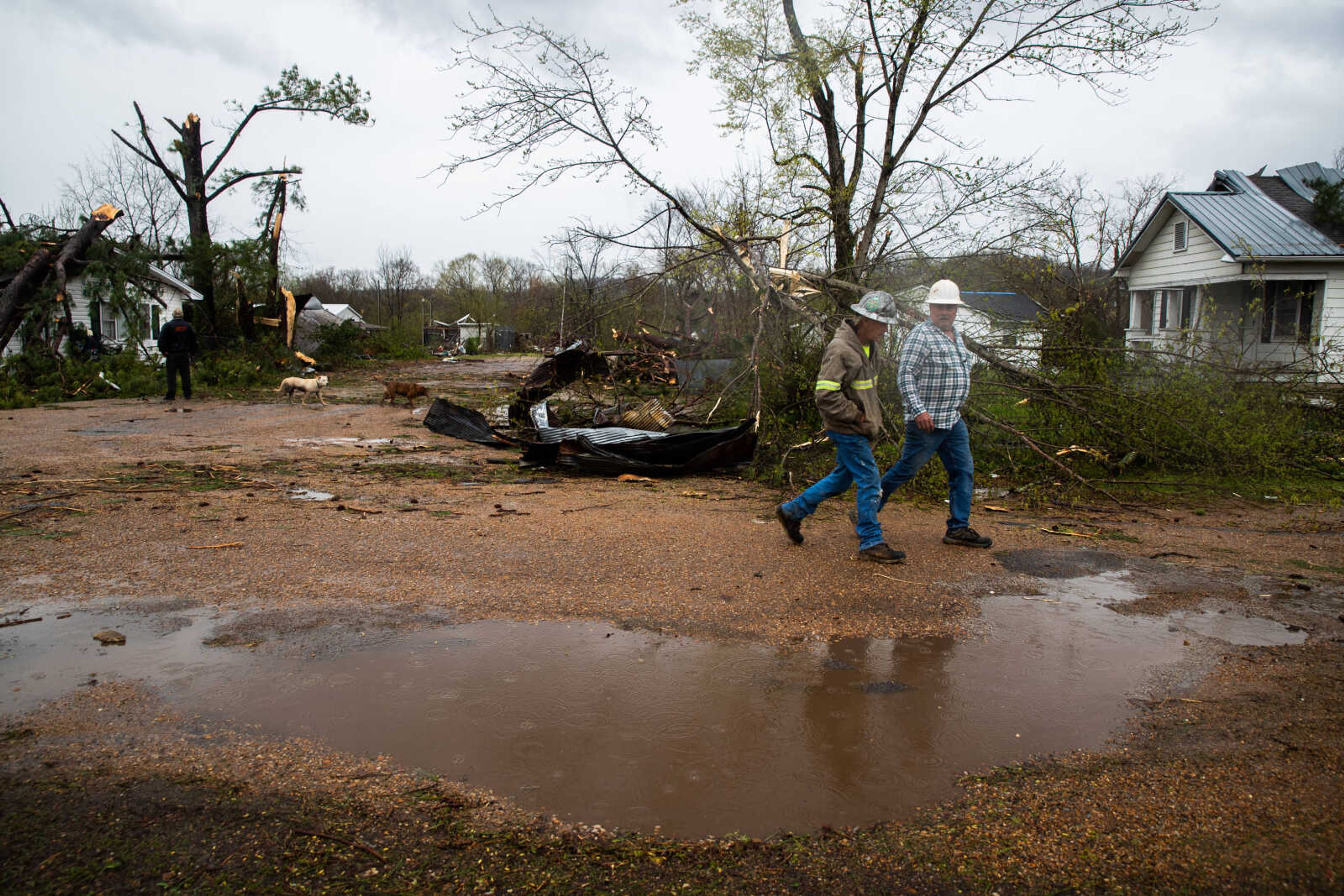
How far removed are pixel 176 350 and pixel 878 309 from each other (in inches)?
638

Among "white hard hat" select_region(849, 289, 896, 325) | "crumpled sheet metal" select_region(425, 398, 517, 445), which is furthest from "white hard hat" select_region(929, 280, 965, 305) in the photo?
"crumpled sheet metal" select_region(425, 398, 517, 445)

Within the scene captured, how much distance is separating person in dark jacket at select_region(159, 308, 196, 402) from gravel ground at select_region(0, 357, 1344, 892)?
317 inches

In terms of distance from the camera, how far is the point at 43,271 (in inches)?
734

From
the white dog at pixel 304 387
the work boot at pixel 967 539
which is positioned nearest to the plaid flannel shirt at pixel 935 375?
the work boot at pixel 967 539

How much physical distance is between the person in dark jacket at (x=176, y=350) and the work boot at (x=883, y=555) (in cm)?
1600

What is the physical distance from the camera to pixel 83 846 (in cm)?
240

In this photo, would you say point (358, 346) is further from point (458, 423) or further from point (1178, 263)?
point (1178, 263)

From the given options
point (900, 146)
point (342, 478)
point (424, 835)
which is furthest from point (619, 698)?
point (900, 146)

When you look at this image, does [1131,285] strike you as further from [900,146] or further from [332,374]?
[332,374]

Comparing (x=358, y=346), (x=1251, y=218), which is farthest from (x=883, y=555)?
(x=358, y=346)

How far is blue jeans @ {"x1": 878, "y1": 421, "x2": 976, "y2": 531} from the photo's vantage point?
5996mm

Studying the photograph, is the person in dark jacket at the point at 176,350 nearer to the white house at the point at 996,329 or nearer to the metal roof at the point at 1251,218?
the white house at the point at 996,329

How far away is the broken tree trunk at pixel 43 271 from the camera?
683 inches

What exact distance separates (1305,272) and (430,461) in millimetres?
18919
